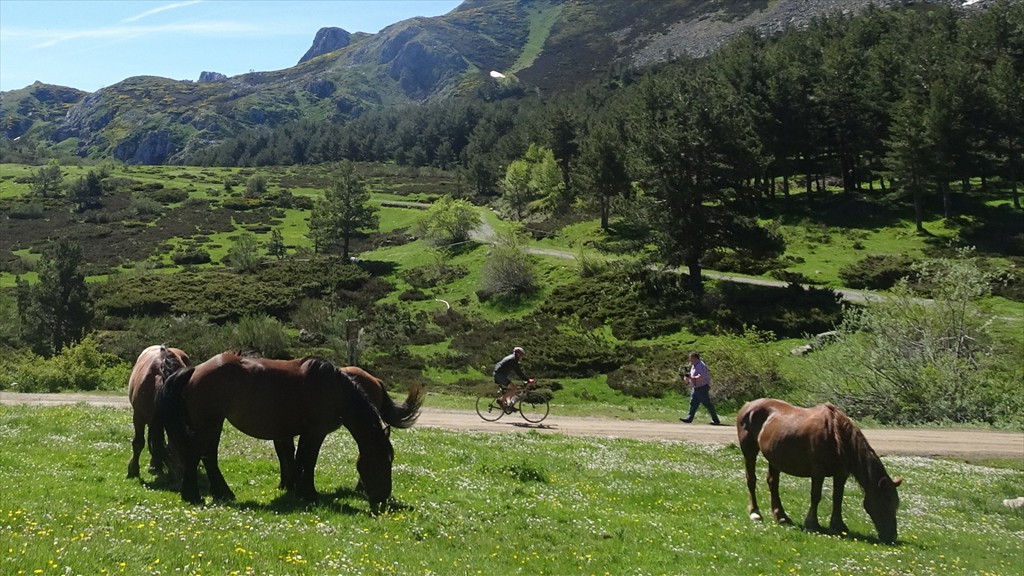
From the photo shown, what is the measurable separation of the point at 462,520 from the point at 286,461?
3059 mm

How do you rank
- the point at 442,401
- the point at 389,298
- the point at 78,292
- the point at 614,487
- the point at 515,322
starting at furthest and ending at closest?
1. the point at 389,298
2. the point at 515,322
3. the point at 78,292
4. the point at 442,401
5. the point at 614,487

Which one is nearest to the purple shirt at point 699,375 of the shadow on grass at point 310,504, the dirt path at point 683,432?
the dirt path at point 683,432

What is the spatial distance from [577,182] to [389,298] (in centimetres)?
2678

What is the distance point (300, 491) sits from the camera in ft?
34.5

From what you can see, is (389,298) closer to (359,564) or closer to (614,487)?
(614,487)

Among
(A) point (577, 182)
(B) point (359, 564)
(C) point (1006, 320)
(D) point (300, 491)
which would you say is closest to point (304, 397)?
(D) point (300, 491)

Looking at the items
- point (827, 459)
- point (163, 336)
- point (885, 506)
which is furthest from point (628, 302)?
point (885, 506)

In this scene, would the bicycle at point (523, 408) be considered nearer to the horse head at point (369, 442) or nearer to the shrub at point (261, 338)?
the horse head at point (369, 442)

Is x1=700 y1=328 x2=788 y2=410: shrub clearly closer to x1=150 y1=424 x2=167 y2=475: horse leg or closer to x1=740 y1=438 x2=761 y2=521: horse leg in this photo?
x1=740 y1=438 x2=761 y2=521: horse leg

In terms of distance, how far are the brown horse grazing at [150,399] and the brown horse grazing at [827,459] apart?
1045 centimetres

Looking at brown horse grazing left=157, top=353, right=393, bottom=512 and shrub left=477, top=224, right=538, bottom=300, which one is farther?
shrub left=477, top=224, right=538, bottom=300

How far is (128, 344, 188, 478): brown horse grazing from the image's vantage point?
11.2 metres

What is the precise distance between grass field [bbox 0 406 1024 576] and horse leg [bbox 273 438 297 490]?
28 cm

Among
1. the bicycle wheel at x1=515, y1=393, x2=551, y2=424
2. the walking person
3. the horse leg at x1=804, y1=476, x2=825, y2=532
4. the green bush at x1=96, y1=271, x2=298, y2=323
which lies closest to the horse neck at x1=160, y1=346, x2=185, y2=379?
the horse leg at x1=804, y1=476, x2=825, y2=532
